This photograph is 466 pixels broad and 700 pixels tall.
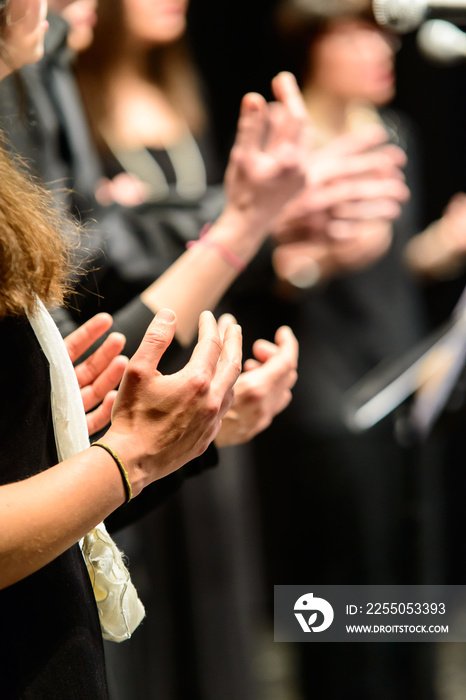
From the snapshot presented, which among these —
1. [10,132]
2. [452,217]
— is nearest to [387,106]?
[452,217]

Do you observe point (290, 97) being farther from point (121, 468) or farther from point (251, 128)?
point (121, 468)

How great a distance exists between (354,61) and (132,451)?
4.05 feet

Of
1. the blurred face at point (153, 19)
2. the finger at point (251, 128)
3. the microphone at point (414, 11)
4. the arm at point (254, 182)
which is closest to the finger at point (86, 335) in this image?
the arm at point (254, 182)

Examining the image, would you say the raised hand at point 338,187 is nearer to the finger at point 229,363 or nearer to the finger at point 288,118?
the finger at point 288,118

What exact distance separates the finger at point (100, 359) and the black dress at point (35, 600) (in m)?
0.24

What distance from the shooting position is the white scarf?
0.64 m

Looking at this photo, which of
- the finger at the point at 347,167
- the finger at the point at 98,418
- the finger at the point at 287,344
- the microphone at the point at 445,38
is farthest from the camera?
the finger at the point at 347,167

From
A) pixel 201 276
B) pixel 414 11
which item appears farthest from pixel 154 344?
pixel 414 11

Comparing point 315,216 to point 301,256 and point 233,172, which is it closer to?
point 301,256

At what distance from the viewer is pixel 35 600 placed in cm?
60

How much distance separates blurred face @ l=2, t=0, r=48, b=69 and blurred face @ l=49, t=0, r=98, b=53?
0.32 metres

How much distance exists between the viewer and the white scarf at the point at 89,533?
636 millimetres

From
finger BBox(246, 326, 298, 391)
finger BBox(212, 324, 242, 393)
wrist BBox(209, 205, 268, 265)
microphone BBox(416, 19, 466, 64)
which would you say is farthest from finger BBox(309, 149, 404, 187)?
finger BBox(212, 324, 242, 393)

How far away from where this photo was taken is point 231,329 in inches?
28.5
